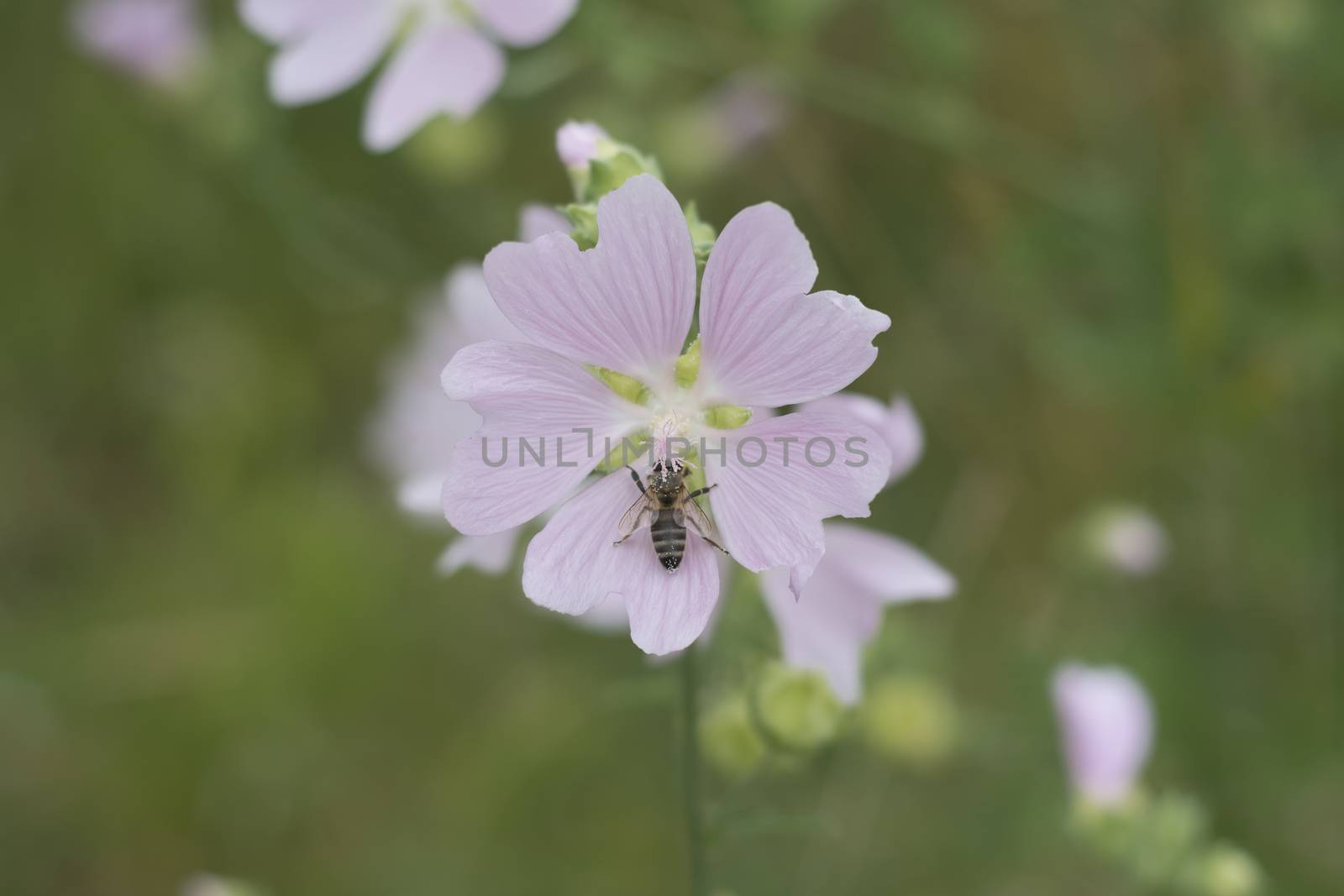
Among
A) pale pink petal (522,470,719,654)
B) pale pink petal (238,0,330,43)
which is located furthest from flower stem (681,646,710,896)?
pale pink petal (238,0,330,43)

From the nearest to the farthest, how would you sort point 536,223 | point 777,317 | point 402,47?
point 777,317
point 536,223
point 402,47

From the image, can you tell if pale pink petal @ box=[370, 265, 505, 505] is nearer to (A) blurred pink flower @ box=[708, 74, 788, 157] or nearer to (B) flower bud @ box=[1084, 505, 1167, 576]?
(A) blurred pink flower @ box=[708, 74, 788, 157]

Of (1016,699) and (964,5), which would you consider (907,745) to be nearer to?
(1016,699)

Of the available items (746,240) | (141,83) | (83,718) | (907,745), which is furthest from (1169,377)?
(83,718)

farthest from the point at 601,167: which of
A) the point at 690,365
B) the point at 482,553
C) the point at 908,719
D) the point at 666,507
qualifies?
the point at 908,719

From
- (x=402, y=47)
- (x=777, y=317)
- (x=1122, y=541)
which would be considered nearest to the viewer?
(x=777, y=317)

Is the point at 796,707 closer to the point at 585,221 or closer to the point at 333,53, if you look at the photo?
the point at 585,221

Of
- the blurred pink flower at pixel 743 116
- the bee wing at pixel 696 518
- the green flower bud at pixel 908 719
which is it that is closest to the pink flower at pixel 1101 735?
the green flower bud at pixel 908 719
